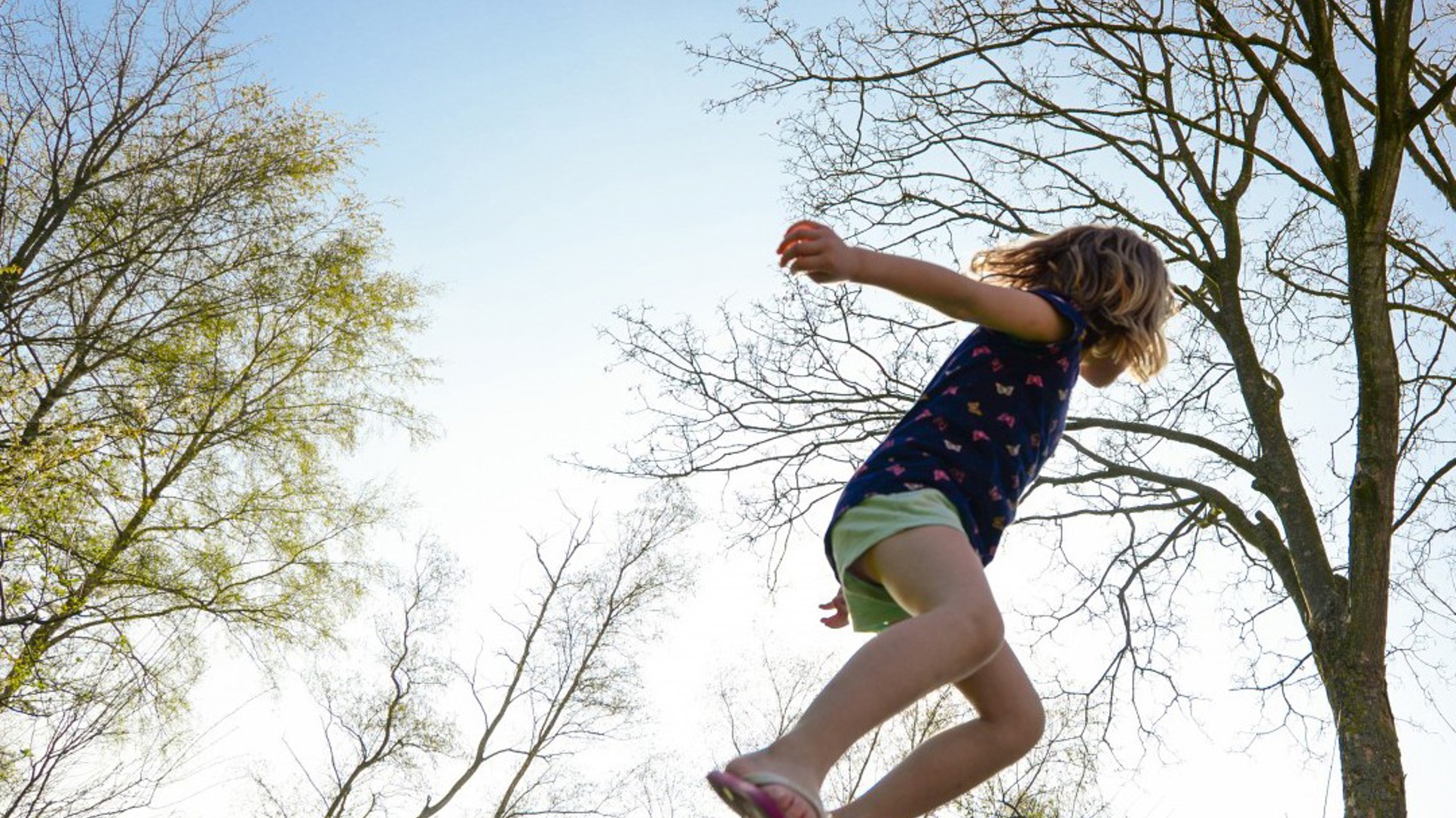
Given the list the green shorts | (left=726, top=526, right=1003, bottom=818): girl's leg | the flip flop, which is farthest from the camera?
the green shorts

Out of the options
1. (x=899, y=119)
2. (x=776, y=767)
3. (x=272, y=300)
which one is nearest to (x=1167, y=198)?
(x=899, y=119)

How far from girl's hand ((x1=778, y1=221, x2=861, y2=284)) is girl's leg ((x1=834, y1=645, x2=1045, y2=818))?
2.45ft

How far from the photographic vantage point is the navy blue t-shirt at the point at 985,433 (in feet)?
6.04

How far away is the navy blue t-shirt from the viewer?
1841 millimetres

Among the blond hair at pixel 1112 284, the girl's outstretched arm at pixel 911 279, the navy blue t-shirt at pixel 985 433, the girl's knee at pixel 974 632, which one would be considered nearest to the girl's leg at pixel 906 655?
the girl's knee at pixel 974 632

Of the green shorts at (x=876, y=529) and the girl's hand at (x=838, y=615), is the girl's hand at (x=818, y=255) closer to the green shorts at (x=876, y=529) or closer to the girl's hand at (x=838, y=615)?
the green shorts at (x=876, y=529)

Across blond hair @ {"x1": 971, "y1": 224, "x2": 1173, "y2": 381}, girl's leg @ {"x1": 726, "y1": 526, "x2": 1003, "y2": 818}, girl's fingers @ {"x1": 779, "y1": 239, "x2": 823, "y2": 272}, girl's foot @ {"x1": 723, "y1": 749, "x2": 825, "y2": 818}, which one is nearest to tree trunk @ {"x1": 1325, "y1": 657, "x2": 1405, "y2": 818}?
blond hair @ {"x1": 971, "y1": 224, "x2": 1173, "y2": 381}

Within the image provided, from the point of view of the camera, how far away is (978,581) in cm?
167

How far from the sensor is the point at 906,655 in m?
1.56

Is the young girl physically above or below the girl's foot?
above

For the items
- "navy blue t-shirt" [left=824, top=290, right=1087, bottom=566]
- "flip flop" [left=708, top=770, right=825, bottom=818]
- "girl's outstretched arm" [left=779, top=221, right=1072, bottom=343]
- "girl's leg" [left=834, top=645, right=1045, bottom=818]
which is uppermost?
"girl's outstretched arm" [left=779, top=221, right=1072, bottom=343]

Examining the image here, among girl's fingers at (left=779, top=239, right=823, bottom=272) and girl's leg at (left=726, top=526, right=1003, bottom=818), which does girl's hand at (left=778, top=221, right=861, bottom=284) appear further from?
girl's leg at (left=726, top=526, right=1003, bottom=818)

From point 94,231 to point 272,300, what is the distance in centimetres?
185

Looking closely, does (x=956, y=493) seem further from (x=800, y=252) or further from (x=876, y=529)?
(x=800, y=252)
